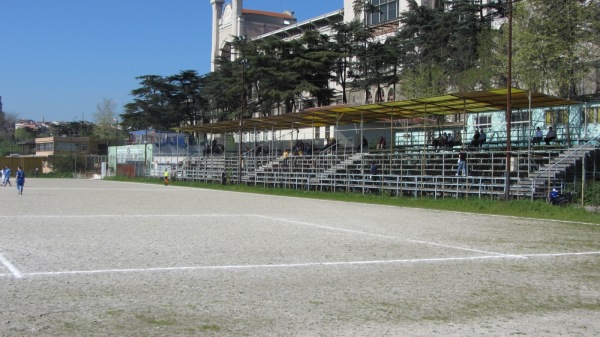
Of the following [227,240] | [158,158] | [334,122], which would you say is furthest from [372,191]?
[158,158]

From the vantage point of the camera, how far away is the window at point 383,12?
76750 millimetres

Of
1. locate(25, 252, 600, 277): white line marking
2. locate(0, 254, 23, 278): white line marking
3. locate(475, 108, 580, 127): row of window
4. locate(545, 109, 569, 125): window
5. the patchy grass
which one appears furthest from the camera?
locate(545, 109, 569, 125): window

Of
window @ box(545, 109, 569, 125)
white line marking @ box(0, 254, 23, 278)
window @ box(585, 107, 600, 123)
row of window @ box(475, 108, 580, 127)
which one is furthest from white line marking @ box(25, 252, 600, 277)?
window @ box(545, 109, 569, 125)

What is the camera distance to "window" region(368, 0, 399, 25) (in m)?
76.8

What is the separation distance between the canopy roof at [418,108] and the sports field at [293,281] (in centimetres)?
1432

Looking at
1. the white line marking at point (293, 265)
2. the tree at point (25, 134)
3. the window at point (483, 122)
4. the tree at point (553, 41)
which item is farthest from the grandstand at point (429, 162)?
the tree at point (25, 134)

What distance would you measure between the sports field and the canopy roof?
14.3m

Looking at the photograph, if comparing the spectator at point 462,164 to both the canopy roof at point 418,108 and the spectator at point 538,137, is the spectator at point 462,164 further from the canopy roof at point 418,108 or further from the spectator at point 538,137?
the spectator at point 538,137

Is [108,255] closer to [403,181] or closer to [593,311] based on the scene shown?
[593,311]

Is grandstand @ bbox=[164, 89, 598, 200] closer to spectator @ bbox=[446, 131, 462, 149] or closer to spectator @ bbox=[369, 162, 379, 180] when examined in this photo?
spectator @ bbox=[369, 162, 379, 180]

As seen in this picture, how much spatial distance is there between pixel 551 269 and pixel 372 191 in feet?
88.9

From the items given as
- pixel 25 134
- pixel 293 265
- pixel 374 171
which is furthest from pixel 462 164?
pixel 25 134

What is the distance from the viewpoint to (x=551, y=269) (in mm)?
10727

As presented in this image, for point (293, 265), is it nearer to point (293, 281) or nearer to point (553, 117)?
point (293, 281)
